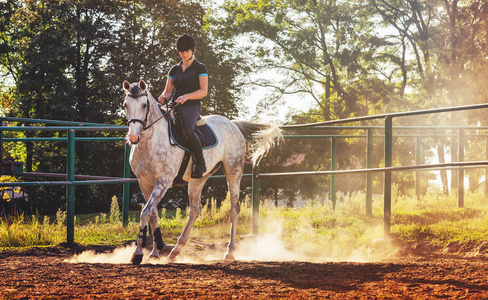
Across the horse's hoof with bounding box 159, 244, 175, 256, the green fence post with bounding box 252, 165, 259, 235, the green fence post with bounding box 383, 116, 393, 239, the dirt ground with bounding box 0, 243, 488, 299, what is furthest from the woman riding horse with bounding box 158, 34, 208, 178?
the green fence post with bounding box 383, 116, 393, 239

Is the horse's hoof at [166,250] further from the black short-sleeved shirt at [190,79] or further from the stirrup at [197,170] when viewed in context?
the black short-sleeved shirt at [190,79]

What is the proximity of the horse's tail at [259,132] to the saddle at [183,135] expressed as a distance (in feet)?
4.33

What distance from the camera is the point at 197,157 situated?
6242 millimetres

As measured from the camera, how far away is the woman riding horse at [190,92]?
20.1 ft

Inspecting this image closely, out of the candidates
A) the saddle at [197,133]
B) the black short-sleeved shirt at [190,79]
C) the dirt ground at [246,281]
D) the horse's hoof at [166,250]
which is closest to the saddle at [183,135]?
the saddle at [197,133]

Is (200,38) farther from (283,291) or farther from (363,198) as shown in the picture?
(283,291)

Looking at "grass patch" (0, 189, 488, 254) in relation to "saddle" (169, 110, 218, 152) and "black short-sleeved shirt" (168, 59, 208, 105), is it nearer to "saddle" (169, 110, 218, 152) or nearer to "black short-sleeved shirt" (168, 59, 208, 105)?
"saddle" (169, 110, 218, 152)

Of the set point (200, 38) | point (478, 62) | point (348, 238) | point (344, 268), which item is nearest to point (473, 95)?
point (478, 62)

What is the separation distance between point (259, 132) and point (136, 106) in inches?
115

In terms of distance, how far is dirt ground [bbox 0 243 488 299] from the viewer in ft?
12.3

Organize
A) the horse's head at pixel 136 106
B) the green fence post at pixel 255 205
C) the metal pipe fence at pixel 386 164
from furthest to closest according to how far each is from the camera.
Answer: the green fence post at pixel 255 205 → the metal pipe fence at pixel 386 164 → the horse's head at pixel 136 106

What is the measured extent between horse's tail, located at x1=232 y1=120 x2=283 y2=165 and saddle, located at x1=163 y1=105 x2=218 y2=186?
1.32 meters

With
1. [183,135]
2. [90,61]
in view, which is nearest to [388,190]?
[183,135]

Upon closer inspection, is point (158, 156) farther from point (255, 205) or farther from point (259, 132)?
point (255, 205)
